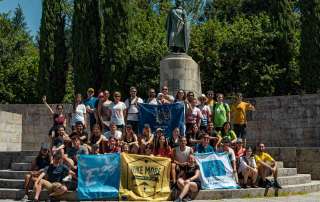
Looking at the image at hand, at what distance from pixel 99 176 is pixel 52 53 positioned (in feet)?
62.3

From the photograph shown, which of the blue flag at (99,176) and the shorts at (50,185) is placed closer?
the shorts at (50,185)

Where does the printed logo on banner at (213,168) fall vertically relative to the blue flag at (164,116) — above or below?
below

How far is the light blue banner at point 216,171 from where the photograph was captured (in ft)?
36.8

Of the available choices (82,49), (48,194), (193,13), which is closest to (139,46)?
(82,49)

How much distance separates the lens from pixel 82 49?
88.5 ft

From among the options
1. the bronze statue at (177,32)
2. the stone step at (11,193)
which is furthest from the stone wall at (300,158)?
the stone step at (11,193)

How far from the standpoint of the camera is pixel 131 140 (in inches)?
462

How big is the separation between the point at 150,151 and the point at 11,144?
9970mm

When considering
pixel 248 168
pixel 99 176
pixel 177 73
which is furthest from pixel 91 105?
pixel 248 168

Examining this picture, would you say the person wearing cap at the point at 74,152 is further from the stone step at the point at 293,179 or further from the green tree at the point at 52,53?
the green tree at the point at 52,53

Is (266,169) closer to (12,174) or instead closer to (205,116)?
(205,116)

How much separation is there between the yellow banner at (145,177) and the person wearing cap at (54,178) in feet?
3.84

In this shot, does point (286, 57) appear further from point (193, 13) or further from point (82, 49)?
point (193, 13)

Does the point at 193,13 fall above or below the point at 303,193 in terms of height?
above
